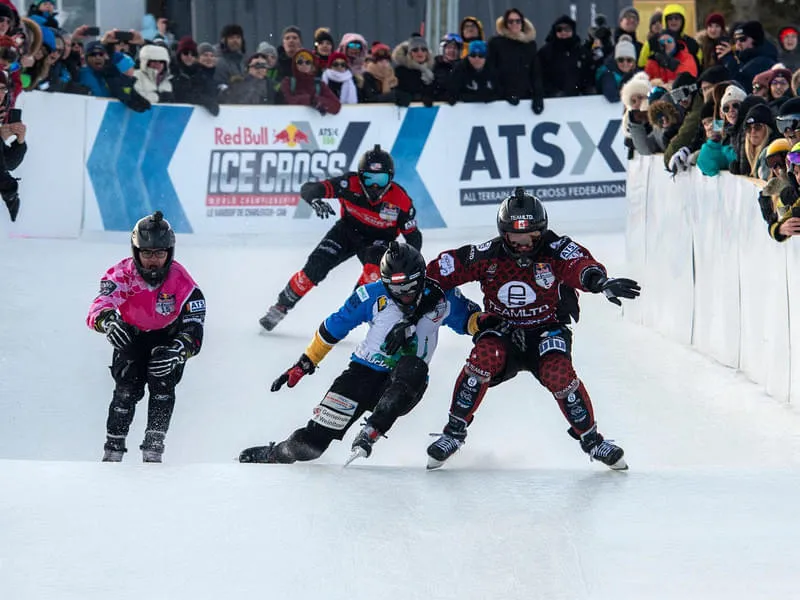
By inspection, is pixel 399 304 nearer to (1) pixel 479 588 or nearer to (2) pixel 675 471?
(2) pixel 675 471

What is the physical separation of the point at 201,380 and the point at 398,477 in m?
3.62

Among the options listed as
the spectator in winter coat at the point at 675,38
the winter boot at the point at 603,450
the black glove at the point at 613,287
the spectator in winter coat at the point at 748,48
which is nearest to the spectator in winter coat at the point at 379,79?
the spectator in winter coat at the point at 675,38

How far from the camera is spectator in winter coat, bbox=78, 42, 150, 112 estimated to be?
48.5ft

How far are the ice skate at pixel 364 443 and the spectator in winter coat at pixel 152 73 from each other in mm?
9094

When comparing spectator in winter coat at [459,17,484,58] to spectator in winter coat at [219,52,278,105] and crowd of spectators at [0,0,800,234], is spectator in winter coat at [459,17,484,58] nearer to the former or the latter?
crowd of spectators at [0,0,800,234]

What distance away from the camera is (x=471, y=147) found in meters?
15.7

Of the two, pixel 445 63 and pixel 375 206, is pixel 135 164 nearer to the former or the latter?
pixel 445 63

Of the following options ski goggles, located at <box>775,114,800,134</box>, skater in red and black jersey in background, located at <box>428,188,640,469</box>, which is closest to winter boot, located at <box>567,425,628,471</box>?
skater in red and black jersey in background, located at <box>428,188,640,469</box>

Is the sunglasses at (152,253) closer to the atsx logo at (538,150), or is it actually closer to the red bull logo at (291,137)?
the red bull logo at (291,137)

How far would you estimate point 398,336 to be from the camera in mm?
6930

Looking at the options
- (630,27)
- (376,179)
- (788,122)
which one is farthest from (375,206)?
(630,27)

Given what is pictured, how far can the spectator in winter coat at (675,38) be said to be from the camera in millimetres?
15562

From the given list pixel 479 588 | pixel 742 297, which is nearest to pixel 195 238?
pixel 742 297

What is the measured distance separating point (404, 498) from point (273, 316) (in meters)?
5.27
